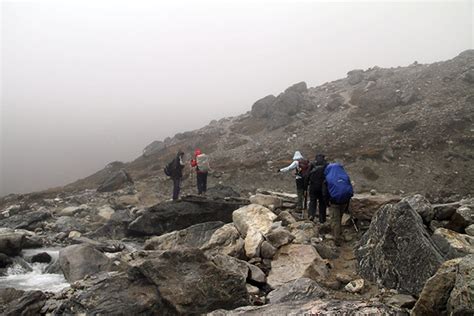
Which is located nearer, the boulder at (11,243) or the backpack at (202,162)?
the boulder at (11,243)

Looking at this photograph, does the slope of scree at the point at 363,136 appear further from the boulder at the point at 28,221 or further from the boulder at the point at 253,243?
the boulder at the point at 253,243

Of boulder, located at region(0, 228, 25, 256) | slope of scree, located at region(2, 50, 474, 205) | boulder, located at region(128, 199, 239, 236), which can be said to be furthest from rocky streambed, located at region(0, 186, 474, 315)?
slope of scree, located at region(2, 50, 474, 205)

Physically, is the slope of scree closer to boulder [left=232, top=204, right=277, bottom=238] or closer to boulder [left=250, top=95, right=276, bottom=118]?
boulder [left=250, top=95, right=276, bottom=118]

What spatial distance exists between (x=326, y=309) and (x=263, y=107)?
5474 centimetres

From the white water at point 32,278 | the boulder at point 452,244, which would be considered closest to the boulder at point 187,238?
the white water at point 32,278

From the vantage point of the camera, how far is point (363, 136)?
3962 cm

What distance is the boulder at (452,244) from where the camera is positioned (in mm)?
7946

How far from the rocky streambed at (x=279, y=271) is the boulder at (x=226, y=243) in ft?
0.11

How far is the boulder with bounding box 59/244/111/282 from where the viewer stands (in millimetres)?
11320

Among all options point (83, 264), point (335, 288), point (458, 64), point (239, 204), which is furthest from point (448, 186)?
point (458, 64)

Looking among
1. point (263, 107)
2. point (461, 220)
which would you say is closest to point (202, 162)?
point (461, 220)

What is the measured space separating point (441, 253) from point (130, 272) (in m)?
6.78

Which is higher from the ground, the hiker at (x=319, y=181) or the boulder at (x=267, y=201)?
the hiker at (x=319, y=181)

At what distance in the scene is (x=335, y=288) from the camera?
8.62 metres
